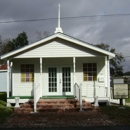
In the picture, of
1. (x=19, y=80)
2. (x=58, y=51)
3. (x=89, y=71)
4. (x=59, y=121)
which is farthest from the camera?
(x=19, y=80)

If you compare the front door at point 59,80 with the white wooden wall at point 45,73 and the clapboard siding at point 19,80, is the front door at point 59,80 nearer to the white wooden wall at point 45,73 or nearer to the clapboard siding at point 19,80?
the white wooden wall at point 45,73

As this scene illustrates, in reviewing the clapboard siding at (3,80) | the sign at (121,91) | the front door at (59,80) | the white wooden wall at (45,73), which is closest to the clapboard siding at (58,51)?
the white wooden wall at (45,73)

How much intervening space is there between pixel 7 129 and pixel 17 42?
184ft

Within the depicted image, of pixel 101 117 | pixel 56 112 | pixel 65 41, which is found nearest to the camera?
pixel 101 117

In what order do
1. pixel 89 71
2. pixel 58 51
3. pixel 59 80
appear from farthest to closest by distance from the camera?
pixel 89 71 → pixel 59 80 → pixel 58 51

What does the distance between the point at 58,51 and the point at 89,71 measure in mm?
2756

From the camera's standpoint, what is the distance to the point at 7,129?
7820 millimetres

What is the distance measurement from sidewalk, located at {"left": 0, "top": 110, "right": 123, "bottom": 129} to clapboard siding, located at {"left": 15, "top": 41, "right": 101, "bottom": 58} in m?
4.34

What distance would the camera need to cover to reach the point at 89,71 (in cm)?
1511

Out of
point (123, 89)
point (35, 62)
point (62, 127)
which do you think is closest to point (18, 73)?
point (35, 62)

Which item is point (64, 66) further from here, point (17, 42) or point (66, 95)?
point (17, 42)

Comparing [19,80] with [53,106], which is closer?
[53,106]

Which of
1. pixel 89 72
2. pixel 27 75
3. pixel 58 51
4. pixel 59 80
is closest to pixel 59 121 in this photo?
pixel 58 51

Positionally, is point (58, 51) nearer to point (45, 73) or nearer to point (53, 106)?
point (45, 73)
